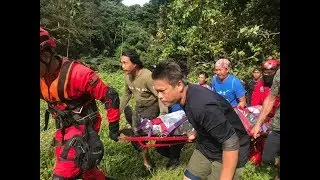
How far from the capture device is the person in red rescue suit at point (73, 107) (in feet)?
11.6

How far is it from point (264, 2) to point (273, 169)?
6.99 metres

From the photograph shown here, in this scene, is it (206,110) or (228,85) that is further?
(228,85)

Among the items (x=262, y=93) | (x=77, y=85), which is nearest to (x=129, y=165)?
(x=262, y=93)

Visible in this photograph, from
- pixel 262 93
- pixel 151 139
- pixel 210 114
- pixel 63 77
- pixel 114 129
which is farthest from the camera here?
pixel 262 93

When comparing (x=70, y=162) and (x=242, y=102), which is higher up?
(x=242, y=102)

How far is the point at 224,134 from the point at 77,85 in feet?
4.81

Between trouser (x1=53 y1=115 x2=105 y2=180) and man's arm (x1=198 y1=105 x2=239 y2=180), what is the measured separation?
4.78 ft

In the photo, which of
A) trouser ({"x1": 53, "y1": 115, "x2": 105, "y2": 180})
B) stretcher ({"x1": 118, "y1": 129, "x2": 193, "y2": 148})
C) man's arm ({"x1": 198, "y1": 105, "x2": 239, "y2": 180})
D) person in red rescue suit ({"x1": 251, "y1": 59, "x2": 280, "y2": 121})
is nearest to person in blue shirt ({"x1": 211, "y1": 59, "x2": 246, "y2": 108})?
person in red rescue suit ({"x1": 251, "y1": 59, "x2": 280, "y2": 121})

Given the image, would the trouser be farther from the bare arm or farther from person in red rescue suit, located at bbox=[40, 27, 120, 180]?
the bare arm

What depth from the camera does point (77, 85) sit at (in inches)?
140

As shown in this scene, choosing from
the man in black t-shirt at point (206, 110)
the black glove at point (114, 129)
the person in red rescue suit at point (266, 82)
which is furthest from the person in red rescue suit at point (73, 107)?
the person in red rescue suit at point (266, 82)

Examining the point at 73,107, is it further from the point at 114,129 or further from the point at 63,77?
the point at 114,129
